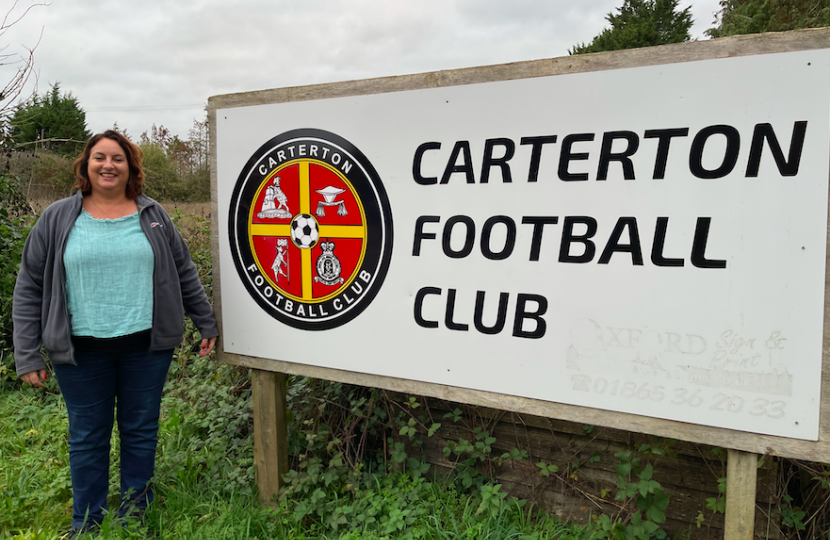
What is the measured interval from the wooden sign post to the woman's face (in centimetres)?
52

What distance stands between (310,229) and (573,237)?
1188 millimetres

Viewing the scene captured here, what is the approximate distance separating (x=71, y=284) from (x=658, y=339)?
2.42 metres

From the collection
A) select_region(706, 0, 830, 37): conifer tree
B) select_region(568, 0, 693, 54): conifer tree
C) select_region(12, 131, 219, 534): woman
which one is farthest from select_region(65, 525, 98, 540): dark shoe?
select_region(568, 0, 693, 54): conifer tree

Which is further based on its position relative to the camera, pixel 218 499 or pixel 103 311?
pixel 218 499

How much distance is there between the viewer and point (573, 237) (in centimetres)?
194

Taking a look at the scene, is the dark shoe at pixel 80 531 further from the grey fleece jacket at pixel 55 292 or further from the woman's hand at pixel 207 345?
the woman's hand at pixel 207 345

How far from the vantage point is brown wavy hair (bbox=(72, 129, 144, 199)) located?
2.49 metres

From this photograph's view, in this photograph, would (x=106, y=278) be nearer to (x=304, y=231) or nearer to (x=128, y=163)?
(x=128, y=163)

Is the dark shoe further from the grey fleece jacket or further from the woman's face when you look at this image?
the woman's face

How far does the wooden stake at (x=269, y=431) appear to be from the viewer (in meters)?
2.76

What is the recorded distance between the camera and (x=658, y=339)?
1.84 metres

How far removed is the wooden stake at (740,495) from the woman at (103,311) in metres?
2.38

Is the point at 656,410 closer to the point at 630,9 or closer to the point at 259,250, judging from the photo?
the point at 259,250

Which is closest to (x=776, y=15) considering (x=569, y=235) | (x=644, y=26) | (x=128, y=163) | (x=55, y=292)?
(x=644, y=26)
